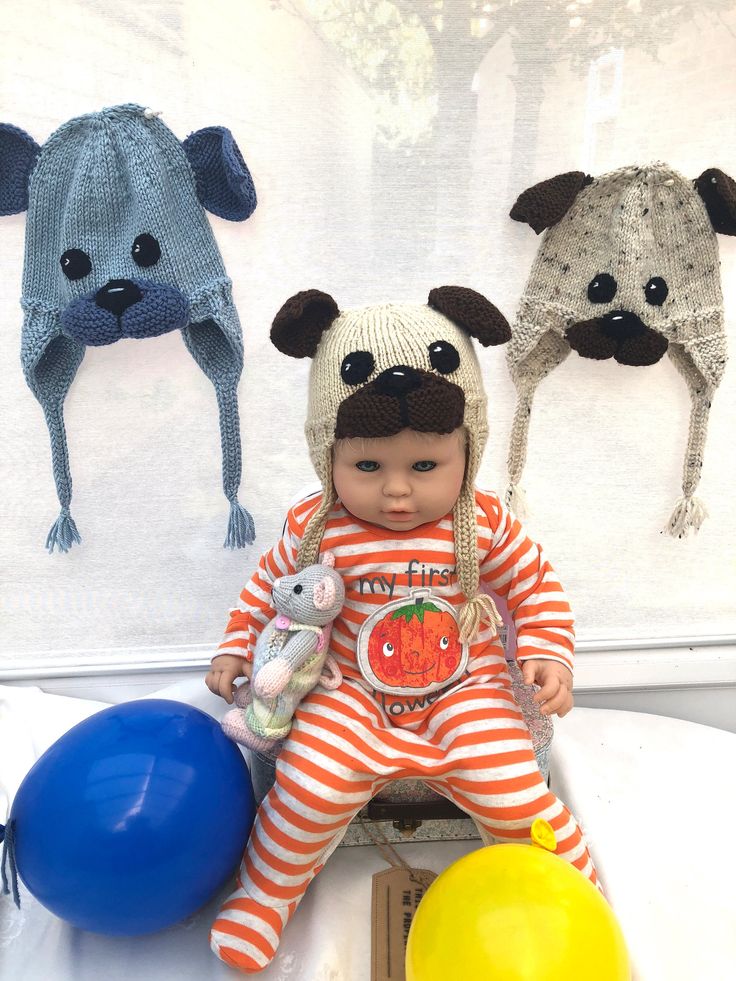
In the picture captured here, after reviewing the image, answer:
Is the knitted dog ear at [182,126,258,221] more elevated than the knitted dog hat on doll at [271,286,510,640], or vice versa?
the knitted dog ear at [182,126,258,221]

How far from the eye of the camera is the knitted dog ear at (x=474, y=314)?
0.81 meters

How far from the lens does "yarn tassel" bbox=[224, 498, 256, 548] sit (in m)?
1.14

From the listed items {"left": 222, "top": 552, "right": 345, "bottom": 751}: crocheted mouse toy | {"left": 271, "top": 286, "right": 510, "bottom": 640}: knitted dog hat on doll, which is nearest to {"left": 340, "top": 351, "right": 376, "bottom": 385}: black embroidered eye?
{"left": 271, "top": 286, "right": 510, "bottom": 640}: knitted dog hat on doll

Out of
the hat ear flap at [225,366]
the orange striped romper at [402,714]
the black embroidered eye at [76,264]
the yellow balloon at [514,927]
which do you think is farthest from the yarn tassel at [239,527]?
the yellow balloon at [514,927]

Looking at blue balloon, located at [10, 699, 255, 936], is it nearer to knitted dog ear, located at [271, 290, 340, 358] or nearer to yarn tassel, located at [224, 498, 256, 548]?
yarn tassel, located at [224, 498, 256, 548]

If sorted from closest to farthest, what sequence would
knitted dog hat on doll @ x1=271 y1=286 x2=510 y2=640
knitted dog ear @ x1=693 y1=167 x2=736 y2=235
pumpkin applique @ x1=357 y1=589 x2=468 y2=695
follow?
knitted dog hat on doll @ x1=271 y1=286 x2=510 y2=640, pumpkin applique @ x1=357 y1=589 x2=468 y2=695, knitted dog ear @ x1=693 y1=167 x2=736 y2=235

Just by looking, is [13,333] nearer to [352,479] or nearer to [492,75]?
[352,479]

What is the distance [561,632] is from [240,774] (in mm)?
478

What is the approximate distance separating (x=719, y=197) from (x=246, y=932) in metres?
1.20

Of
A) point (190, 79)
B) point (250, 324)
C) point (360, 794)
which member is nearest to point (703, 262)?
point (250, 324)

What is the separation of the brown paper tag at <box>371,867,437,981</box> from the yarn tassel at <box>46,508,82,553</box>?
744 mm

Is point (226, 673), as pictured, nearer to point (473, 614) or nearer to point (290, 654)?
point (290, 654)

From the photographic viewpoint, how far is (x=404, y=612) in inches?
34.2

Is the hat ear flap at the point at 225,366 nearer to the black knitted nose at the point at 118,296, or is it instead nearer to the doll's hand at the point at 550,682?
the black knitted nose at the point at 118,296
